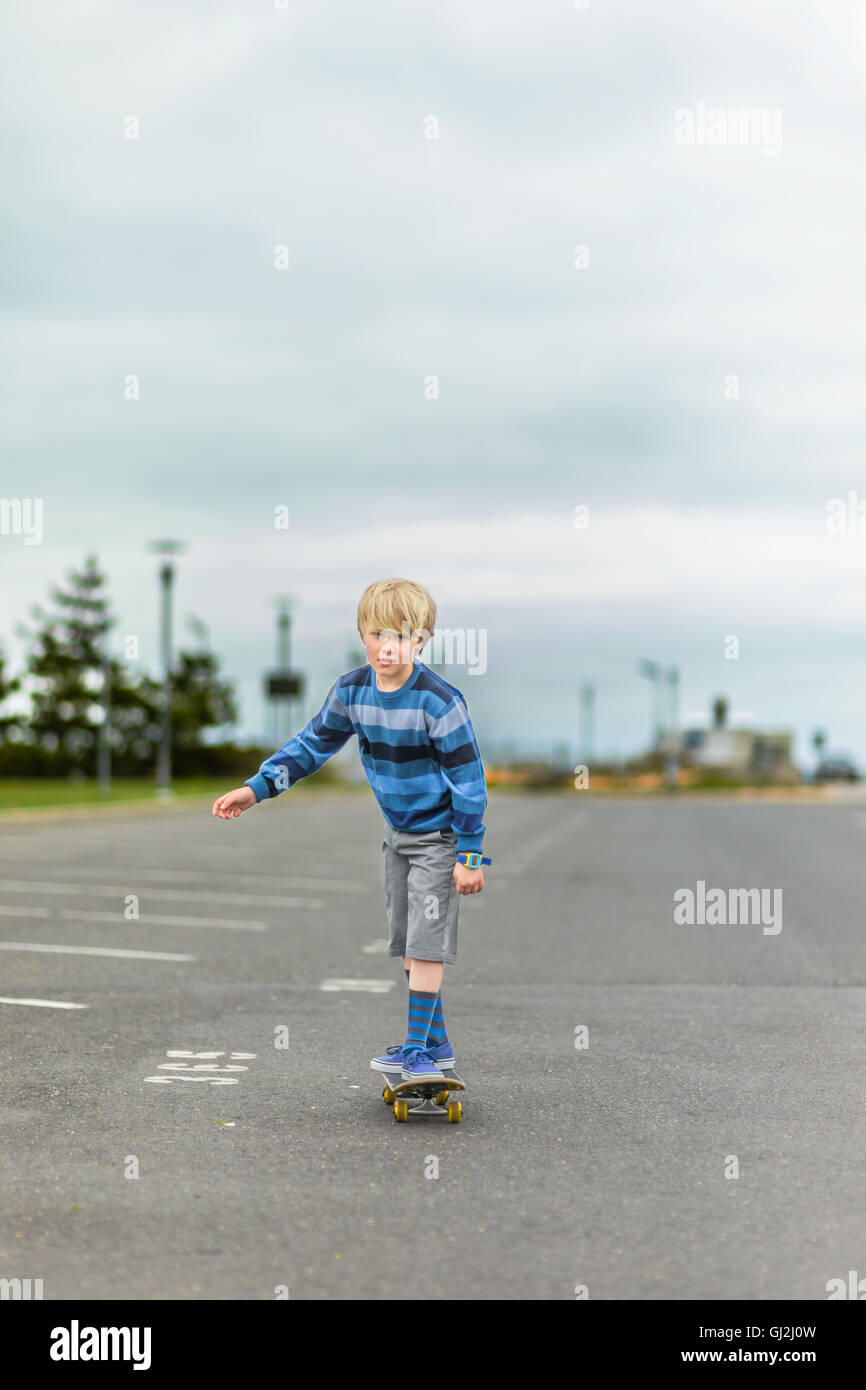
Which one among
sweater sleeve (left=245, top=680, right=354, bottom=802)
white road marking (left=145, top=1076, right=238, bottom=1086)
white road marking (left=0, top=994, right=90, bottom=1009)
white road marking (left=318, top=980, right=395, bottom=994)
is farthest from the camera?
white road marking (left=318, top=980, right=395, bottom=994)

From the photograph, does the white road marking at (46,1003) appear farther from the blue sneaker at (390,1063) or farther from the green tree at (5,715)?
the green tree at (5,715)

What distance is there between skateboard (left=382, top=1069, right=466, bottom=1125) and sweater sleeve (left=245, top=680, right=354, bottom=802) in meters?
1.11

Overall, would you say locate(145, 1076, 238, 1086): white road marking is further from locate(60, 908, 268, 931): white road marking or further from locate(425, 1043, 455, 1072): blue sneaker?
locate(60, 908, 268, 931): white road marking

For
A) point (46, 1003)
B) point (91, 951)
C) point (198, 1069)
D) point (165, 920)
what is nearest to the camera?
point (198, 1069)

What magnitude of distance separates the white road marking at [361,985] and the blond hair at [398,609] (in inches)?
130

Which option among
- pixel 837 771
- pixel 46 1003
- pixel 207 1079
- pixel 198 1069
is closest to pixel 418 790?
pixel 207 1079

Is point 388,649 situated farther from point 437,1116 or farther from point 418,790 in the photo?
point 437,1116

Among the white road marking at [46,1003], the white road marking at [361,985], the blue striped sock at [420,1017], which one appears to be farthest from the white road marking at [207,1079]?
the white road marking at [361,985]

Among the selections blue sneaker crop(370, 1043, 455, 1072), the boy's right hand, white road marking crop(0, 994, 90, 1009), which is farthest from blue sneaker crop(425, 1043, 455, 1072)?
white road marking crop(0, 994, 90, 1009)

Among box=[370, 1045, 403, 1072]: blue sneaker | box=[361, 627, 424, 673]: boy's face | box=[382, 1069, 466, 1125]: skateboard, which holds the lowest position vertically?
box=[382, 1069, 466, 1125]: skateboard

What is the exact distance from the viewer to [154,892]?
13.2m

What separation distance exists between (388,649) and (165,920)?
663 centimetres

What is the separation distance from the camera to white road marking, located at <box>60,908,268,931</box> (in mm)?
10820
